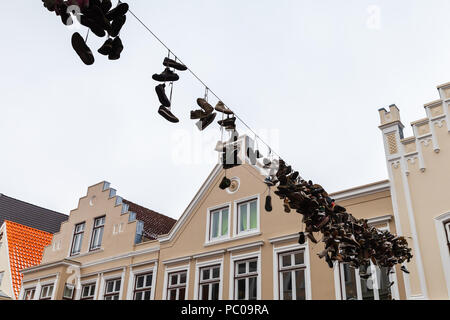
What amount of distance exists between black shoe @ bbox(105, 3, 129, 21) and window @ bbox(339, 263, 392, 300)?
8590 mm

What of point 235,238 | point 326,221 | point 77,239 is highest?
point 77,239

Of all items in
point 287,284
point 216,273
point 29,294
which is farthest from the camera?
point 29,294

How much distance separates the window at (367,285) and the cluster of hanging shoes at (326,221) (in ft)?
13.9

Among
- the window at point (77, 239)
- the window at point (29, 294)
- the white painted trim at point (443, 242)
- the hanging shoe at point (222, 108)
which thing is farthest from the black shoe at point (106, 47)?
the window at point (29, 294)

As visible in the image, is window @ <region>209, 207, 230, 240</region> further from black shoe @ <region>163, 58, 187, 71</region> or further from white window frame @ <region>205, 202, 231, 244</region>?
black shoe @ <region>163, 58, 187, 71</region>

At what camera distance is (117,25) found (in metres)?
3.57

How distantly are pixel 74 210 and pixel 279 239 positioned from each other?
1064 centimetres

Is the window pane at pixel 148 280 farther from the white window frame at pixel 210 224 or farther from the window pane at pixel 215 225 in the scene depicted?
the window pane at pixel 215 225

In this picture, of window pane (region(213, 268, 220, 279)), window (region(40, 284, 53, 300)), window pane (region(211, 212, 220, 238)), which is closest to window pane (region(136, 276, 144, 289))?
window pane (region(213, 268, 220, 279))

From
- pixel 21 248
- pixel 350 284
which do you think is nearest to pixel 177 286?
pixel 350 284

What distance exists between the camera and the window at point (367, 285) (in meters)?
10.5

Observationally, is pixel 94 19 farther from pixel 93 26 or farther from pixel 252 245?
pixel 252 245

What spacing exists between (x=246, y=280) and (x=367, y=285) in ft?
12.3
